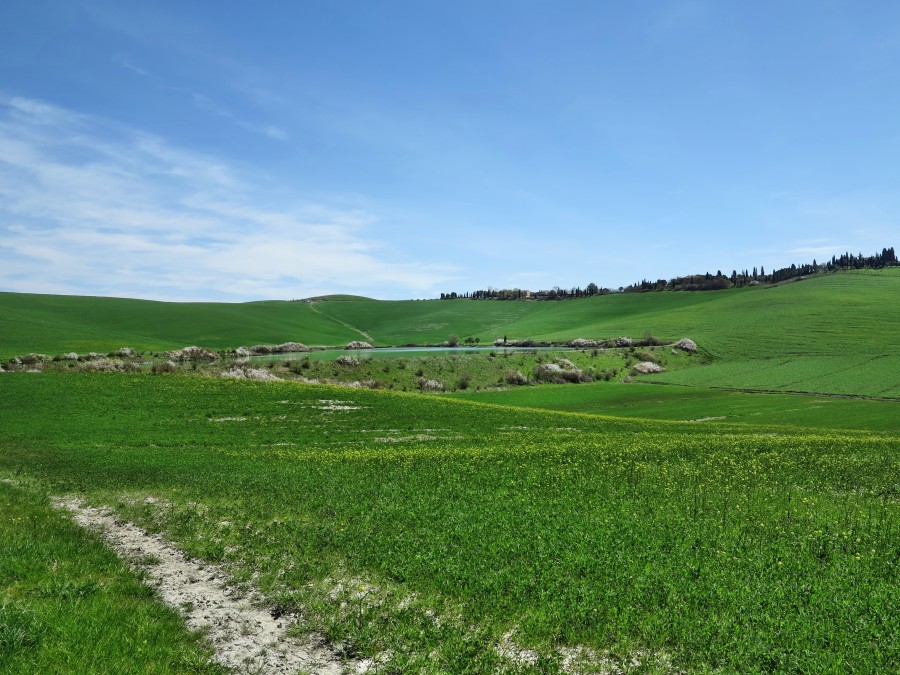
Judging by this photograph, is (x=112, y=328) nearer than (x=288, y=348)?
No

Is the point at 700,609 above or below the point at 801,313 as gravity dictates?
below

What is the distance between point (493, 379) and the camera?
10850 cm

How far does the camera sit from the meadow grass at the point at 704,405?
185 ft

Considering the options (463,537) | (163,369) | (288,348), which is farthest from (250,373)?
(463,537)

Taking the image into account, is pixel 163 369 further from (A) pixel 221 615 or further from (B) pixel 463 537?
(A) pixel 221 615

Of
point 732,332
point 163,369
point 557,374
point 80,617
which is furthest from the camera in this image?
point 732,332

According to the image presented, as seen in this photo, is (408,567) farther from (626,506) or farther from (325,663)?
(626,506)

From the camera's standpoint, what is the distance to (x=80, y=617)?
966cm

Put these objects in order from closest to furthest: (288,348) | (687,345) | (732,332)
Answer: (687,345)
(732,332)
(288,348)

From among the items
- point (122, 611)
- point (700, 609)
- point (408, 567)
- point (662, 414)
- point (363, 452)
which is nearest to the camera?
point (122, 611)

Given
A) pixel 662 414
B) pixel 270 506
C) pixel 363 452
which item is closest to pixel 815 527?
pixel 270 506

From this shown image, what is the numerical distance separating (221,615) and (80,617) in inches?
105

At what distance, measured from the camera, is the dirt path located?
9656 mm

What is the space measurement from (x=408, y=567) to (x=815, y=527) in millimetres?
13230
